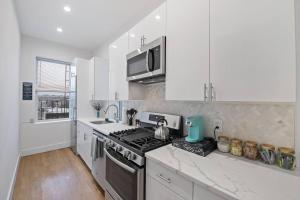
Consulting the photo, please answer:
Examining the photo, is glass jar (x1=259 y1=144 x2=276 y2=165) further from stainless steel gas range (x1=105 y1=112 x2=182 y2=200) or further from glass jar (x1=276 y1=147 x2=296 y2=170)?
stainless steel gas range (x1=105 y1=112 x2=182 y2=200)

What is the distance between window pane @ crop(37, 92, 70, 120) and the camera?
359 cm

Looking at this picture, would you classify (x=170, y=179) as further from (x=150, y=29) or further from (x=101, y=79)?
(x=101, y=79)

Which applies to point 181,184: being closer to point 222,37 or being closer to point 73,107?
point 222,37

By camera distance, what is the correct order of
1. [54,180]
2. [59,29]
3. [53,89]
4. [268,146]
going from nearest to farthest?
[268,146] → [54,180] → [59,29] → [53,89]

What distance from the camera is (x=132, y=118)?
2.47 metres

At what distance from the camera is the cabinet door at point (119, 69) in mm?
2043

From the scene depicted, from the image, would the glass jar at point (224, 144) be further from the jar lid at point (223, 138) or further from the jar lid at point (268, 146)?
the jar lid at point (268, 146)

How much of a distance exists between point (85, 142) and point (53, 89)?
2.00m

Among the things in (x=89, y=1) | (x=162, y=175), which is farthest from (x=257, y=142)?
(x=89, y=1)

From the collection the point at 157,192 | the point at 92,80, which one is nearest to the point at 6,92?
the point at 92,80

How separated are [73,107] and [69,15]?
6.75ft

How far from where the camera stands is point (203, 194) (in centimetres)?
81

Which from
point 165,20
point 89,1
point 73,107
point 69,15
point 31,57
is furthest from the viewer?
point 73,107

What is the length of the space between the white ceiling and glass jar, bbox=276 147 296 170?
2.23 meters
